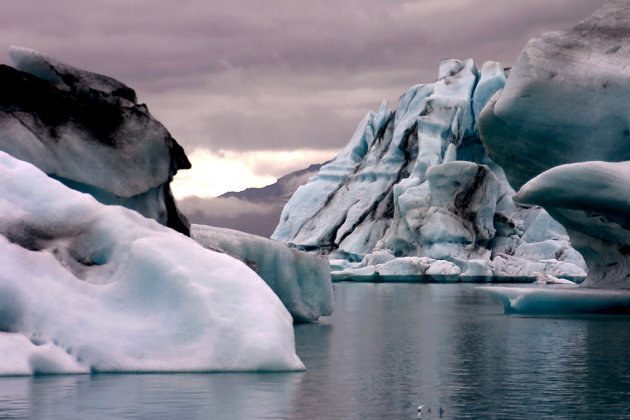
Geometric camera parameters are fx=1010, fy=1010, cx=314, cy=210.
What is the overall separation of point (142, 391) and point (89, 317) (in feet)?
4.49

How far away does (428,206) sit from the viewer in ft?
152

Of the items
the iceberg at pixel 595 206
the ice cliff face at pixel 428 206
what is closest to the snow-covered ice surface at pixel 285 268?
the iceberg at pixel 595 206

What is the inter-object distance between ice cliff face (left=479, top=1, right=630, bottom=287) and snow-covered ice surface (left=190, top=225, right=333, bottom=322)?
18.3 ft

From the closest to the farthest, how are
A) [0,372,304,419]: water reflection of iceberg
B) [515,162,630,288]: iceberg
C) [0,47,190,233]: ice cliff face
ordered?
[0,372,304,419]: water reflection of iceberg, [0,47,190,233]: ice cliff face, [515,162,630,288]: iceberg

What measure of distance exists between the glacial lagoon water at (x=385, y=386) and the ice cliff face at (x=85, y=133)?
3217 millimetres

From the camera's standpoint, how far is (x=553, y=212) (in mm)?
21906

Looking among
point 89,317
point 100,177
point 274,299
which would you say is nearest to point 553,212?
point 100,177

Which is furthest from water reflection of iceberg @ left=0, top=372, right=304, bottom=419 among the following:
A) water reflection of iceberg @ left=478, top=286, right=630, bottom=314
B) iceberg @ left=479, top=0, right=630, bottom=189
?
iceberg @ left=479, top=0, right=630, bottom=189

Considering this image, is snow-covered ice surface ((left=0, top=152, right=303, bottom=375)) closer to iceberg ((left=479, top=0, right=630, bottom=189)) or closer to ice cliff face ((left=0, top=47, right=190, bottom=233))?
ice cliff face ((left=0, top=47, right=190, bottom=233))

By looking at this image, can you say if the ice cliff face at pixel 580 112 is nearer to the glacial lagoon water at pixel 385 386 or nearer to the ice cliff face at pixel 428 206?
the glacial lagoon water at pixel 385 386

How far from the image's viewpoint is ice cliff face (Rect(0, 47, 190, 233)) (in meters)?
13.0

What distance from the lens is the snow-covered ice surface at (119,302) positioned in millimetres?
8859

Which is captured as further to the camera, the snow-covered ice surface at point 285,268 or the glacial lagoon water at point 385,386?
the snow-covered ice surface at point 285,268

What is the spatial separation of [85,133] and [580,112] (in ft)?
38.0
